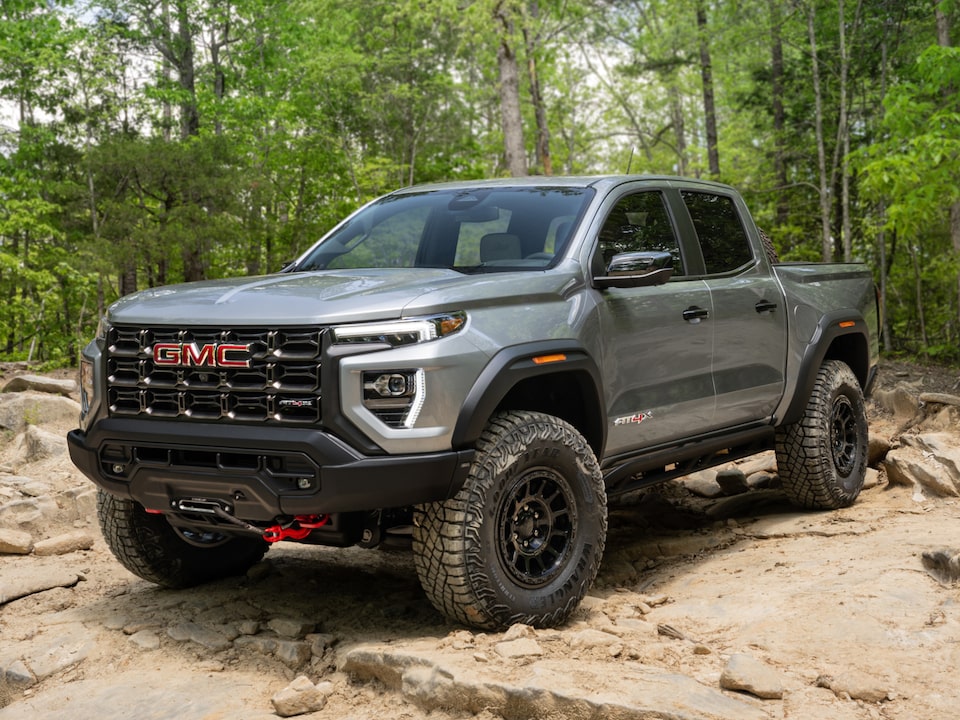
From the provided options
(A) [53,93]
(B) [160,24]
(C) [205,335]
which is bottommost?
(C) [205,335]

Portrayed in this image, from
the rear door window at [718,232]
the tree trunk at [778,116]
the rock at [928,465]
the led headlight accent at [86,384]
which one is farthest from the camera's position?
the tree trunk at [778,116]

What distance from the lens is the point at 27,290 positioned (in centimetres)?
2170

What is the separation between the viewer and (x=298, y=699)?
3.88 meters

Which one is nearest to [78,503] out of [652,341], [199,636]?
[199,636]

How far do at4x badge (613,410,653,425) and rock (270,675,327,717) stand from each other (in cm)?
194

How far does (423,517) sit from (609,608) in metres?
1.22

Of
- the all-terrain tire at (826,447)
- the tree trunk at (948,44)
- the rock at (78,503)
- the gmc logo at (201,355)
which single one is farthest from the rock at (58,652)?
the tree trunk at (948,44)

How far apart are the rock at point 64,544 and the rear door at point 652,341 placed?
12.0ft

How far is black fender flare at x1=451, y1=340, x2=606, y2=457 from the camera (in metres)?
4.11

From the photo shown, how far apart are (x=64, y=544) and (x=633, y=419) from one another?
3.84 metres

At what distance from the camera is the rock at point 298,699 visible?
387 centimetres

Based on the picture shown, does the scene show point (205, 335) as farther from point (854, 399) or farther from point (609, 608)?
point (854, 399)

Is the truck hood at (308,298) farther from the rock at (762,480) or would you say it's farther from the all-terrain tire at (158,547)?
the rock at (762,480)

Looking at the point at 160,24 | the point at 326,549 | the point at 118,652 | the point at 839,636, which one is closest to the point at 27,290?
the point at 160,24
